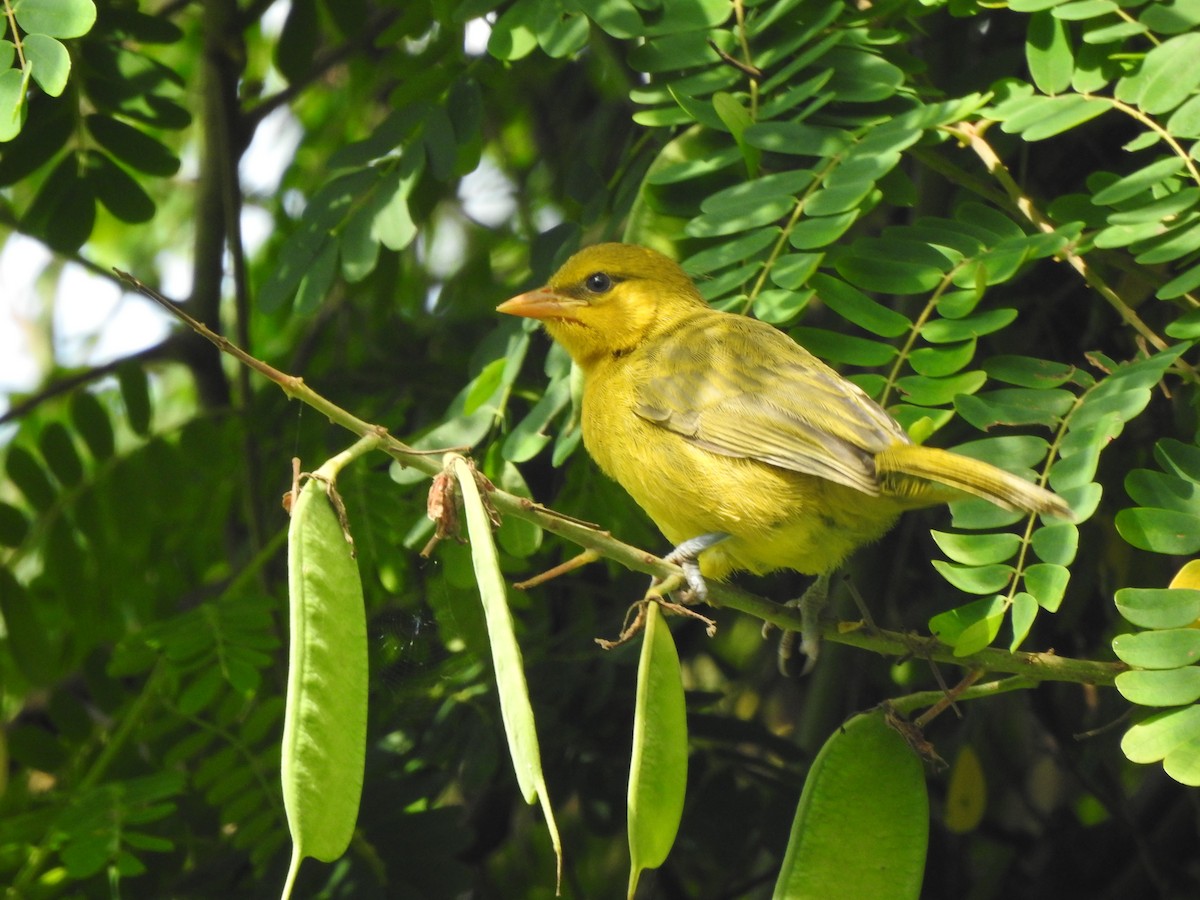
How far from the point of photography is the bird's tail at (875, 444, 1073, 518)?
217 cm

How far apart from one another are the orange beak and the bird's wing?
0.23 m

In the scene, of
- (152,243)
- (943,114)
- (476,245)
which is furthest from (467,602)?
(152,243)

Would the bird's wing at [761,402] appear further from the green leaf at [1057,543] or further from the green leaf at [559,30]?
the green leaf at [559,30]

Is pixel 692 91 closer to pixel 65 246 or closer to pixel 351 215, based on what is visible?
pixel 351 215

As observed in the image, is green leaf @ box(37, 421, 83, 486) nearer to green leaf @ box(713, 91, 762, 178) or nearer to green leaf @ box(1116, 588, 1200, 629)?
green leaf @ box(713, 91, 762, 178)

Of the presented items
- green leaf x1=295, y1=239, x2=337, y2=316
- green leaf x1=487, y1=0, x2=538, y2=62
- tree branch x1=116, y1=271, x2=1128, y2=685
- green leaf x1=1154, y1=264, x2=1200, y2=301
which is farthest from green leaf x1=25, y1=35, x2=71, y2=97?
green leaf x1=1154, y1=264, x2=1200, y2=301

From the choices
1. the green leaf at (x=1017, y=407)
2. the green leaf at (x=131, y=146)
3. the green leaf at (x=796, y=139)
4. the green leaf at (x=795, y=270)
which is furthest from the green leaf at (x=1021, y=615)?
the green leaf at (x=131, y=146)

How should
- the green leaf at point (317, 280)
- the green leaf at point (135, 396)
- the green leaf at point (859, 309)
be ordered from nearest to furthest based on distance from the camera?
the green leaf at point (859, 309) → the green leaf at point (317, 280) → the green leaf at point (135, 396)

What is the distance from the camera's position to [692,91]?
295cm

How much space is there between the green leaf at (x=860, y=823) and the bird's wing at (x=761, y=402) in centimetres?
56

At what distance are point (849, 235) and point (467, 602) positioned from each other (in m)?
1.50

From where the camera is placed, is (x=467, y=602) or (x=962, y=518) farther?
(x=467, y=602)

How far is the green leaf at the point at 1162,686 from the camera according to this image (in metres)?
2.17

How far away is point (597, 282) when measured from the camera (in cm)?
328
